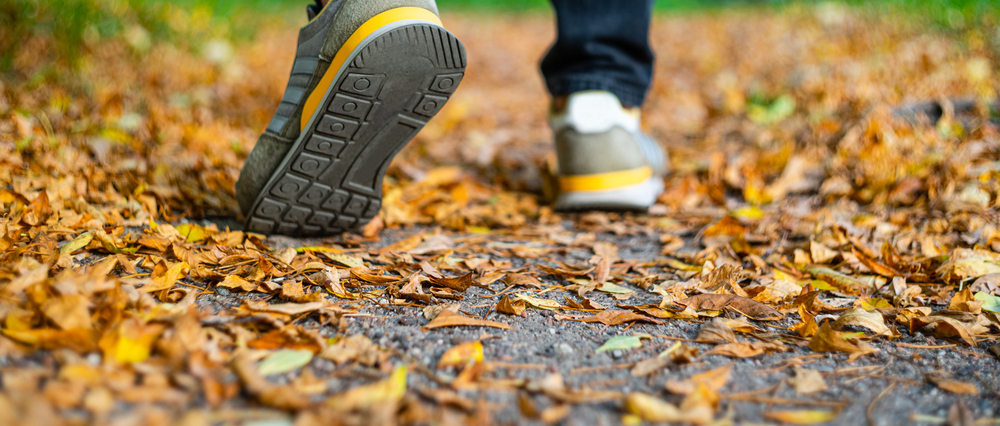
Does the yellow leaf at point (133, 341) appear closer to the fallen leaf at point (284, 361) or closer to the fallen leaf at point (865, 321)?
the fallen leaf at point (284, 361)

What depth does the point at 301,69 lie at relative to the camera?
1139mm

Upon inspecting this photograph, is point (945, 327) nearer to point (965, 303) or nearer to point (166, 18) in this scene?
point (965, 303)

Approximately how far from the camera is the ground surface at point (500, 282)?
2.25 feet

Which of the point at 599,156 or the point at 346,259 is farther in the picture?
the point at 599,156

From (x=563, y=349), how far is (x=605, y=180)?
860 mm

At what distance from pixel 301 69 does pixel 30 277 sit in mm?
575

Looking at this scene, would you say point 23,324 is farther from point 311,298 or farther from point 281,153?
point 281,153

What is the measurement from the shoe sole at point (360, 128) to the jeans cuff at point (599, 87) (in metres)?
0.59

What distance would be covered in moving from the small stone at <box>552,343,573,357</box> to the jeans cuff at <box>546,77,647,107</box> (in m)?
0.94

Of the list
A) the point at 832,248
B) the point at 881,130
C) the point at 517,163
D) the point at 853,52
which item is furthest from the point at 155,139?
the point at 853,52

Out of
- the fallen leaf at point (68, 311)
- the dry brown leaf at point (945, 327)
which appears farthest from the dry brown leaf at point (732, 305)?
the fallen leaf at point (68, 311)

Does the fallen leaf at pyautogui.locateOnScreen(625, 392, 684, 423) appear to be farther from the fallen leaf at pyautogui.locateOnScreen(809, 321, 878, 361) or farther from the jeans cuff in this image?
the jeans cuff

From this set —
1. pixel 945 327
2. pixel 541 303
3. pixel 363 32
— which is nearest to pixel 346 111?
pixel 363 32

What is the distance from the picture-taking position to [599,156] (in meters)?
1.62
